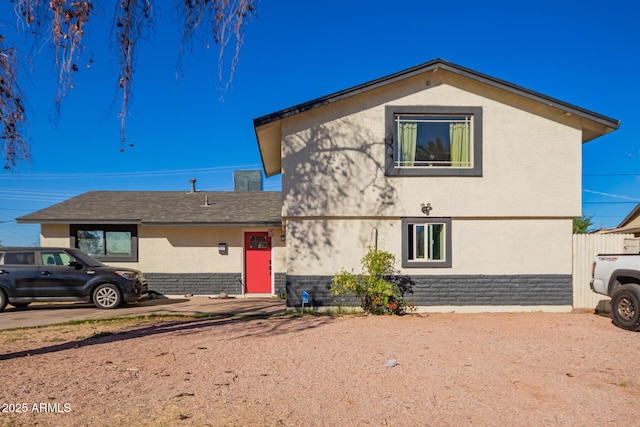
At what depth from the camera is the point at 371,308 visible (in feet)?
33.5

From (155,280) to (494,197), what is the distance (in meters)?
11.2

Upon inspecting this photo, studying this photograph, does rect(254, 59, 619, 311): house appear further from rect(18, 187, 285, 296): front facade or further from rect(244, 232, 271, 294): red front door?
rect(244, 232, 271, 294): red front door

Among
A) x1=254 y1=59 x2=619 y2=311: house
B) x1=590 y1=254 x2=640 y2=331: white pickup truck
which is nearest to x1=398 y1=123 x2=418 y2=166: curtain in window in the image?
x1=254 y1=59 x2=619 y2=311: house

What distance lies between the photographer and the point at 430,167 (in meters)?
10.6

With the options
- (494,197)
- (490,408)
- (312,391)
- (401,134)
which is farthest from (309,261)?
(490,408)

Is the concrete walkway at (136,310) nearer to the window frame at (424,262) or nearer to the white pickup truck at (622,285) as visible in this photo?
the window frame at (424,262)

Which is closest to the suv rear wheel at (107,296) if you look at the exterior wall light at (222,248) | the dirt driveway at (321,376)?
the dirt driveway at (321,376)

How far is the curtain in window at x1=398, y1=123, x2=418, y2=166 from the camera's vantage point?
1065 cm

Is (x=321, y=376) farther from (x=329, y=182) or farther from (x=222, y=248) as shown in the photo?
(x=222, y=248)

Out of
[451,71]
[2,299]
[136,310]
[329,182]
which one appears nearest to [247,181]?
[136,310]

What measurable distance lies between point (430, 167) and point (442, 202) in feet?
3.11

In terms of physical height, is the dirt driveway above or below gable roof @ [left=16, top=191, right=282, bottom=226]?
below

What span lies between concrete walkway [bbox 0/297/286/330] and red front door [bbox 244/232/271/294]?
4.03 ft

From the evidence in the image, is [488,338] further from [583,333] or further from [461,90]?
[461,90]
